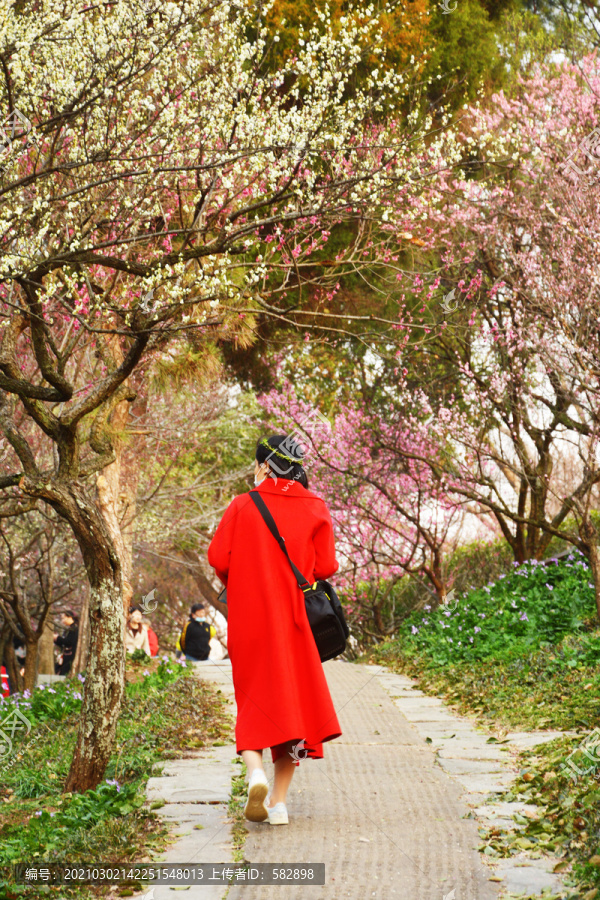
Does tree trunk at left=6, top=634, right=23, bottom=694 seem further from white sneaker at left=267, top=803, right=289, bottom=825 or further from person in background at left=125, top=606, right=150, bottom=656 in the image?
white sneaker at left=267, top=803, right=289, bottom=825

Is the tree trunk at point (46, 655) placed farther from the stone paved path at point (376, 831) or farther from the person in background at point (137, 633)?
the stone paved path at point (376, 831)

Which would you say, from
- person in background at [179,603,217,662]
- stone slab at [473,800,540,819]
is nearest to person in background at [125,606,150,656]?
person in background at [179,603,217,662]

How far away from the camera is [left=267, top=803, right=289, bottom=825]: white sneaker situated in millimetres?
3883

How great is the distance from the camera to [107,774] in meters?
5.41

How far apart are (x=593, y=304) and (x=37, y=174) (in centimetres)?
575

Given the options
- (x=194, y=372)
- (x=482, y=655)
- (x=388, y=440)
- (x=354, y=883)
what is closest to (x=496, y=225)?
(x=388, y=440)

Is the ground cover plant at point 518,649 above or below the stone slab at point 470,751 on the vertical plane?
above

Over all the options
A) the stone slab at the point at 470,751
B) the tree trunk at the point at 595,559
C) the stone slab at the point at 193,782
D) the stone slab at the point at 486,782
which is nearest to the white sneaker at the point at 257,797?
the stone slab at the point at 193,782

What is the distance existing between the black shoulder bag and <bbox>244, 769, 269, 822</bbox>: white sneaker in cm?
72

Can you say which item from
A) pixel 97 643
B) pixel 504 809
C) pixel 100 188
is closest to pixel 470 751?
pixel 504 809

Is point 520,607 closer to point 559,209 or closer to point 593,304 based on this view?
point 593,304

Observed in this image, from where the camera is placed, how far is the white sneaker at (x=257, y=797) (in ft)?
12.5

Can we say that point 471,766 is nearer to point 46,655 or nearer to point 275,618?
point 275,618

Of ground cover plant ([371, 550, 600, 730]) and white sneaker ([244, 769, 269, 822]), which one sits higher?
ground cover plant ([371, 550, 600, 730])
